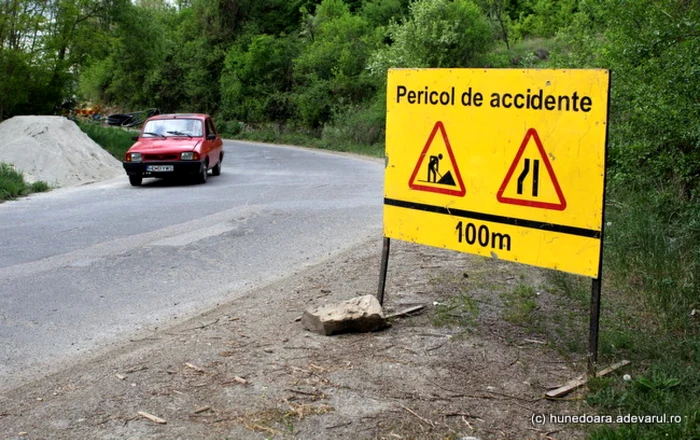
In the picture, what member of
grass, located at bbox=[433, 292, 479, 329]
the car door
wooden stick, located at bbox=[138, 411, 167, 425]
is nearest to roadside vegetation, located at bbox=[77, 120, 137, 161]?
the car door

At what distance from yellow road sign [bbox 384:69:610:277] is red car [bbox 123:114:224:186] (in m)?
12.3

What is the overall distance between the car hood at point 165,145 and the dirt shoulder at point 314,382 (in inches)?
463

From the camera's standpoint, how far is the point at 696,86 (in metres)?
8.43

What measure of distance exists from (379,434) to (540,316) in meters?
2.40

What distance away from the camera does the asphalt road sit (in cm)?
650

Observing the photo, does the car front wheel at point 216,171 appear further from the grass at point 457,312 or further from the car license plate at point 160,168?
the grass at point 457,312

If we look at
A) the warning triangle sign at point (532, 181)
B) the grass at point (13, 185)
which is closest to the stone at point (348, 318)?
the warning triangle sign at point (532, 181)

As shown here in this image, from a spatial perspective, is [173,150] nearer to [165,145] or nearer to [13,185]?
[165,145]

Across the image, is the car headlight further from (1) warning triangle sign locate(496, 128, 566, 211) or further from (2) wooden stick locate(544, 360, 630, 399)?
(2) wooden stick locate(544, 360, 630, 399)

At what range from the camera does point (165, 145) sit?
59.2ft

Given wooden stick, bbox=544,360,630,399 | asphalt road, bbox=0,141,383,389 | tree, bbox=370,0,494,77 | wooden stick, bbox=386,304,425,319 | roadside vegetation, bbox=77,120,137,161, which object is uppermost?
tree, bbox=370,0,494,77

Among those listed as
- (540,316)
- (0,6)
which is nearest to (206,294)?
(540,316)

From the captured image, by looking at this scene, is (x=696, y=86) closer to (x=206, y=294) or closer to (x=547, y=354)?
(x=547, y=354)

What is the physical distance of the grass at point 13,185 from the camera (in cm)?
1587
